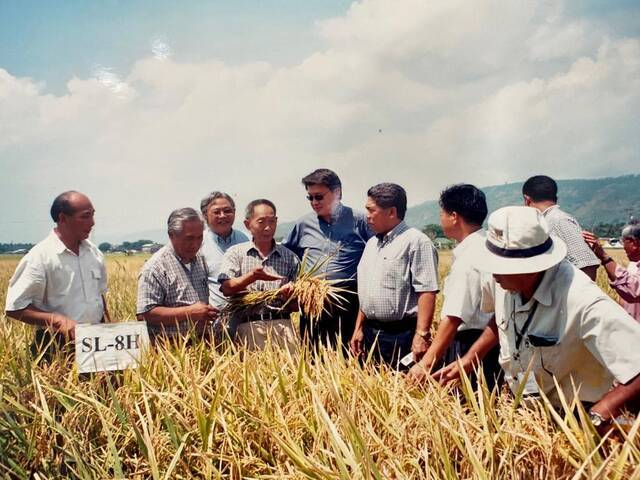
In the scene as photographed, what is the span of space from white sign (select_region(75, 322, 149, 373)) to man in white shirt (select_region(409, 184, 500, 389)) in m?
1.36

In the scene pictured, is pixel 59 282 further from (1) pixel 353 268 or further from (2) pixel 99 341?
(1) pixel 353 268

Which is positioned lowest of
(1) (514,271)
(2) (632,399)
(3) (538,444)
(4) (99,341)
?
(3) (538,444)

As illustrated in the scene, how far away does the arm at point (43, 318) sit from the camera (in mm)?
2945

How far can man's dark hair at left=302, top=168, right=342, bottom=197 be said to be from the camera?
372 cm

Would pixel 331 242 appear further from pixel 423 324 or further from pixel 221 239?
pixel 221 239

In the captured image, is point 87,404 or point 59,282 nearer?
point 87,404

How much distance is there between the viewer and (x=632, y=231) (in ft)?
12.9

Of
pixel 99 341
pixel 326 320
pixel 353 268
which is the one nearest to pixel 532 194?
pixel 353 268

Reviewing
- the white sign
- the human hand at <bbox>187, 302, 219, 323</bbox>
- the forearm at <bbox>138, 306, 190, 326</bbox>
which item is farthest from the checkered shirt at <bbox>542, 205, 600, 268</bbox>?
the white sign

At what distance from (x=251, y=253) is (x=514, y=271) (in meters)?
2.05

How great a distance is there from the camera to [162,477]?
1.73 meters

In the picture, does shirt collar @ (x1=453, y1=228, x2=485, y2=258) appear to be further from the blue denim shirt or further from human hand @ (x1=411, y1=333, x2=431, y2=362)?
the blue denim shirt

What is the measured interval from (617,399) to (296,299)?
2113 mm

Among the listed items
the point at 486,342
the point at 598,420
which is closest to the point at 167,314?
the point at 486,342
